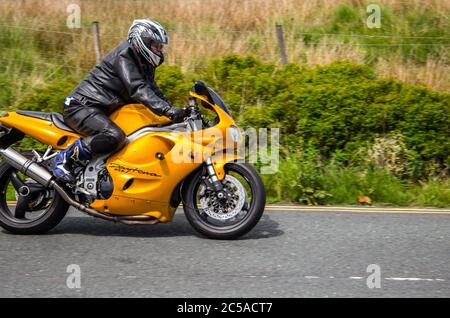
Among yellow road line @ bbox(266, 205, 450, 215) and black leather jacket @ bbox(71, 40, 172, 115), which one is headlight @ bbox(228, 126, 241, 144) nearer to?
black leather jacket @ bbox(71, 40, 172, 115)

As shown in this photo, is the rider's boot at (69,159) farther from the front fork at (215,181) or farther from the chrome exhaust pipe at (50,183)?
the front fork at (215,181)

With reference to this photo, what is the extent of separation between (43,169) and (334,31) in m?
10.4

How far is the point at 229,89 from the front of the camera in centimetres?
1151

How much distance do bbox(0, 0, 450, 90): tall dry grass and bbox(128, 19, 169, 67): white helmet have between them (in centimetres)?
659

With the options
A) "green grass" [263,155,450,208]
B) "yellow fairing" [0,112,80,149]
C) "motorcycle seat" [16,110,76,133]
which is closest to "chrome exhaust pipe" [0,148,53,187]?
"yellow fairing" [0,112,80,149]

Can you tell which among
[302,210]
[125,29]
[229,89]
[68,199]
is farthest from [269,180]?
[125,29]

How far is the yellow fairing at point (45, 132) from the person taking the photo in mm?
7258

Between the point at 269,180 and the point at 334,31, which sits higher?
the point at 334,31

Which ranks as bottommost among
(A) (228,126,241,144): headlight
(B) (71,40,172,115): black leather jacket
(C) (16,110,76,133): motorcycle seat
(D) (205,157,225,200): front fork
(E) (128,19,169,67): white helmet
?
(D) (205,157,225,200): front fork

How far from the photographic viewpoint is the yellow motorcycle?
708cm

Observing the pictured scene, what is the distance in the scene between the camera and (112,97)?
23.6ft

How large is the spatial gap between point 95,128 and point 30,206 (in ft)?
3.51

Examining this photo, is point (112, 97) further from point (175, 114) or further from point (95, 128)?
point (175, 114)
